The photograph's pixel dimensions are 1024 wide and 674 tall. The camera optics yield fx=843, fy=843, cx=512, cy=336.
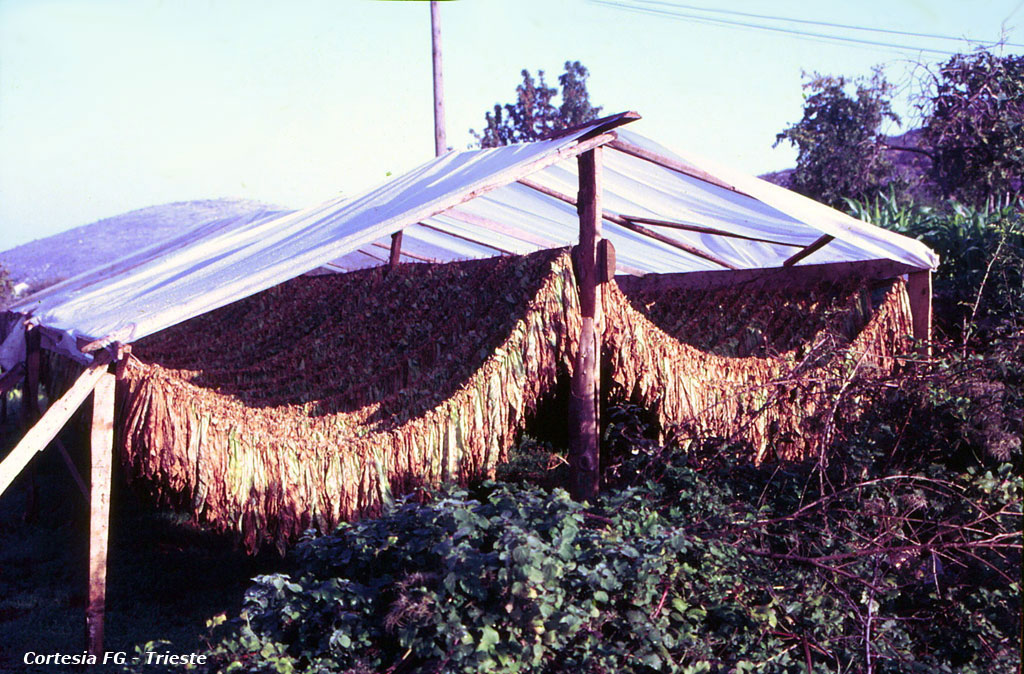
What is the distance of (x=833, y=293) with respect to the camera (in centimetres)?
431

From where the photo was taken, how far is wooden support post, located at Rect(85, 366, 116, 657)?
316 cm

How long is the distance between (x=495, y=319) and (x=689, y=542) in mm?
1501

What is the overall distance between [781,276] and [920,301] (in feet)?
2.22

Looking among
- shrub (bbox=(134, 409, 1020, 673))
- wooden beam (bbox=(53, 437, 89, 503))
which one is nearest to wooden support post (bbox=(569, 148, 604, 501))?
shrub (bbox=(134, 409, 1020, 673))

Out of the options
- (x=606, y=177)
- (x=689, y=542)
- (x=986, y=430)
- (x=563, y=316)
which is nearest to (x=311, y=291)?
(x=606, y=177)

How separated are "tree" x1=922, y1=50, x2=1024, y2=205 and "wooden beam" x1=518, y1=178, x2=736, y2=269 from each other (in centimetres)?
549

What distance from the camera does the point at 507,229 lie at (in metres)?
5.84

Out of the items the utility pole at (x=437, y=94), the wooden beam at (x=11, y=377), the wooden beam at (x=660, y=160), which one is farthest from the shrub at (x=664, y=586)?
the utility pole at (x=437, y=94)

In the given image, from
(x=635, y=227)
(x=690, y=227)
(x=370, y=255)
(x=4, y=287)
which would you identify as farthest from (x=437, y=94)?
(x=4, y=287)

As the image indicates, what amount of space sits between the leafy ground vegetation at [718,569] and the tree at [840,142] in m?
11.4

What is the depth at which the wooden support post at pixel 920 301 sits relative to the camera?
4.13 meters

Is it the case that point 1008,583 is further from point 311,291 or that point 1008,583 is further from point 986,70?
point 986,70

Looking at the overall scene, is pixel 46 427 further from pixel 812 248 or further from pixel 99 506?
pixel 812 248

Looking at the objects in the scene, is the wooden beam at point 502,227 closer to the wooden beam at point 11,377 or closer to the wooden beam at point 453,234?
the wooden beam at point 453,234
